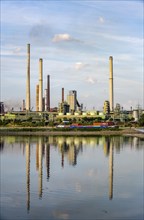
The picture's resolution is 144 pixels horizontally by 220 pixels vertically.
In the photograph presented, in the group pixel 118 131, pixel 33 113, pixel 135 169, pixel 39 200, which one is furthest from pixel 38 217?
pixel 33 113

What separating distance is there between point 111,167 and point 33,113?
58781 mm

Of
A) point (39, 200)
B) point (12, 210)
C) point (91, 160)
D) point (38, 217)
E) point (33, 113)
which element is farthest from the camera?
point (33, 113)

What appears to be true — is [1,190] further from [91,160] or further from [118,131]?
[118,131]

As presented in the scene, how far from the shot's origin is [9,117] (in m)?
77.6

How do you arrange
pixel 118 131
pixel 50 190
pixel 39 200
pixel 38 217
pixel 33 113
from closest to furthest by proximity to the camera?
pixel 38 217 → pixel 39 200 → pixel 50 190 → pixel 118 131 → pixel 33 113

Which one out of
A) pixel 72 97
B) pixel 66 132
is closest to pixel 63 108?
pixel 72 97

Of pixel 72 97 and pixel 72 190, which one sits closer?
pixel 72 190

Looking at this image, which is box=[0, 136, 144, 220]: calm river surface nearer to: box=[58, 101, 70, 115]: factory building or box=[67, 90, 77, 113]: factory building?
box=[58, 101, 70, 115]: factory building

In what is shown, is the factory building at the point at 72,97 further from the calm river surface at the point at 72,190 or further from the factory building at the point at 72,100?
the calm river surface at the point at 72,190

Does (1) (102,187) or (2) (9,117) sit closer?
(1) (102,187)

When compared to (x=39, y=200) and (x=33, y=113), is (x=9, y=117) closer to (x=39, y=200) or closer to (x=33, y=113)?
(x=33, y=113)

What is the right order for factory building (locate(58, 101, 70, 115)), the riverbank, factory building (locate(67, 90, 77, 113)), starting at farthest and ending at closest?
factory building (locate(67, 90, 77, 113)) < factory building (locate(58, 101, 70, 115)) < the riverbank

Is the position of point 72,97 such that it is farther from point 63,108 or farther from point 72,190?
point 72,190

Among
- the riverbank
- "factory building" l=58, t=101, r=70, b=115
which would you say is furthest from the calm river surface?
"factory building" l=58, t=101, r=70, b=115
